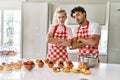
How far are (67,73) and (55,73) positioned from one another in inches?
4.0

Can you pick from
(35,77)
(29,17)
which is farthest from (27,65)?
(29,17)

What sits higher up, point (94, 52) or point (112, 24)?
point (112, 24)

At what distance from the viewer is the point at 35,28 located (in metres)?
3.69

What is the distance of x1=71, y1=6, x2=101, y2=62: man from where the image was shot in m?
2.22

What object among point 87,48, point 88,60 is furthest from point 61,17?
point 88,60

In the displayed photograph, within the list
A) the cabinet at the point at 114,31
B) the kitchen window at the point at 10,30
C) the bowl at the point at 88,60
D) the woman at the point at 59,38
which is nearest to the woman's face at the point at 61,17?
the woman at the point at 59,38

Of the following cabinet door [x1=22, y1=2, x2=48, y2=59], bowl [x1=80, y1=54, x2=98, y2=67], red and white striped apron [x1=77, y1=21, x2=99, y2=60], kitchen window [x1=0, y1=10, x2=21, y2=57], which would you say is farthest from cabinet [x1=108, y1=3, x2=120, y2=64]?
kitchen window [x1=0, y1=10, x2=21, y2=57]

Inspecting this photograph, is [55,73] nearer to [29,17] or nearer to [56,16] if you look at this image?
[56,16]

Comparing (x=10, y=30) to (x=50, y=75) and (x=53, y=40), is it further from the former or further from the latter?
(x=50, y=75)

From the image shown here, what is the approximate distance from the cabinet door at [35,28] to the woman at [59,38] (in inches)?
44.4

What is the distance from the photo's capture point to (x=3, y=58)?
94.2 inches

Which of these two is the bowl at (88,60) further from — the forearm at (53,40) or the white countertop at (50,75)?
the forearm at (53,40)

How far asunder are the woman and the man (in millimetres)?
130

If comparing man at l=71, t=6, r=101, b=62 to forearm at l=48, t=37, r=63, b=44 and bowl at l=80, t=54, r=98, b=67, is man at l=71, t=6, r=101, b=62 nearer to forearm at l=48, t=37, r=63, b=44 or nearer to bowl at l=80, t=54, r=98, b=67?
forearm at l=48, t=37, r=63, b=44
